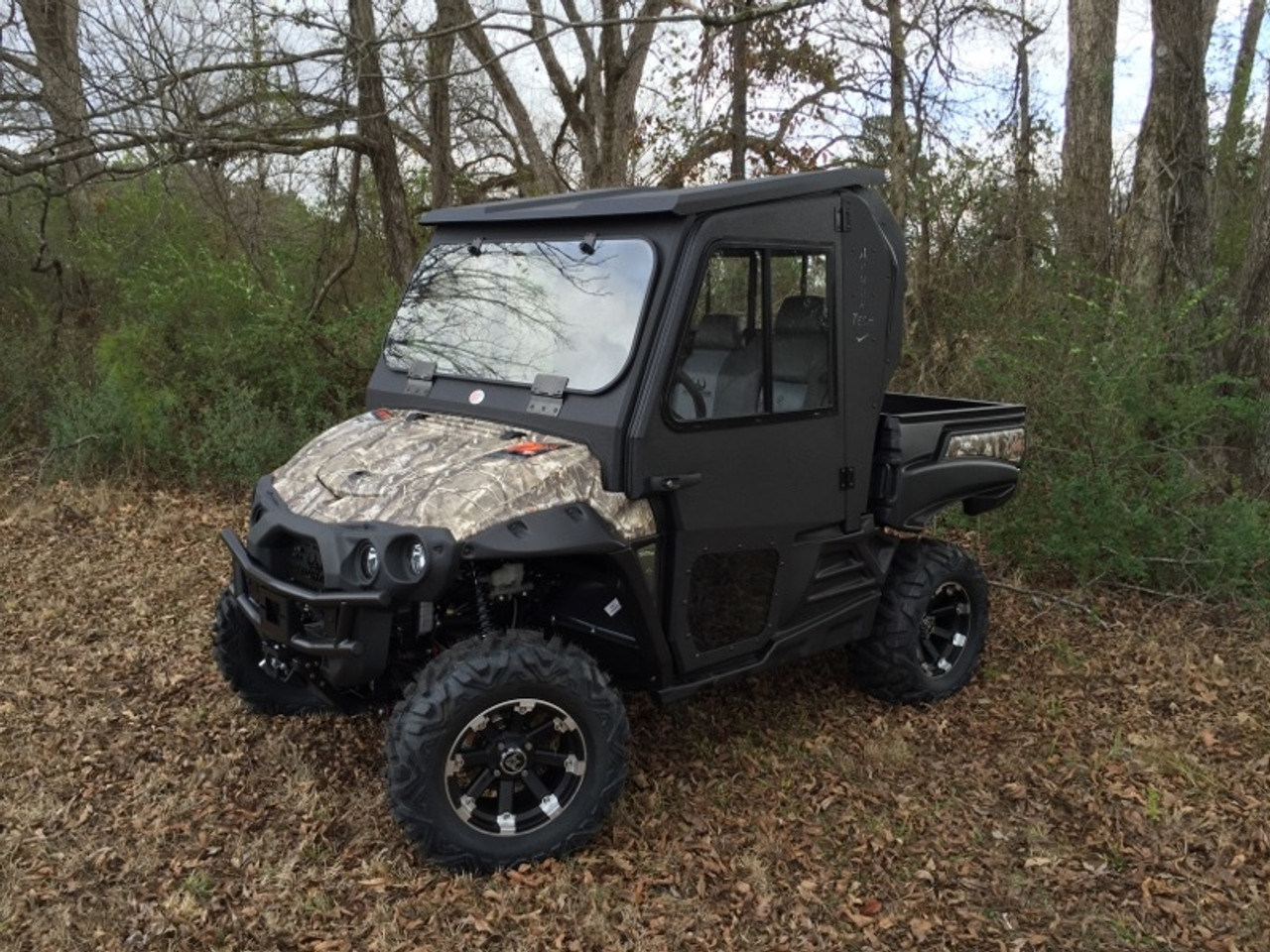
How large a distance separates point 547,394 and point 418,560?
79cm

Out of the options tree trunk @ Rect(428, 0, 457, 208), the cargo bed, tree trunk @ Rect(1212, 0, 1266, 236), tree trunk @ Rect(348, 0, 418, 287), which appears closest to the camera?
the cargo bed

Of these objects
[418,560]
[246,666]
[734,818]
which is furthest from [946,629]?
[246,666]

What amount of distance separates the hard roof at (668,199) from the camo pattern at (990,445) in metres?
1.16

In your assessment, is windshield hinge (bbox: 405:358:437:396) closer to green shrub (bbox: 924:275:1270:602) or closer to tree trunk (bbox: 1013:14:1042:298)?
green shrub (bbox: 924:275:1270:602)

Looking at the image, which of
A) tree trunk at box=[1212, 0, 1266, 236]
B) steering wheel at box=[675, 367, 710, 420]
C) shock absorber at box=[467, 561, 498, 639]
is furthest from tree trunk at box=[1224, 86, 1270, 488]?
shock absorber at box=[467, 561, 498, 639]

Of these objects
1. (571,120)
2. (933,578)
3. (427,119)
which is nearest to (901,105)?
(571,120)

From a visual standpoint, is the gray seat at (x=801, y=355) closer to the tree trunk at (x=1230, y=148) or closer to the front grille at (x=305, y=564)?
the front grille at (x=305, y=564)

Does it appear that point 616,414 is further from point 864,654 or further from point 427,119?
point 427,119

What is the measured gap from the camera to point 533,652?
3199mm

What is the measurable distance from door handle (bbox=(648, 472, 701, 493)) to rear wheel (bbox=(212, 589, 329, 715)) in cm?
166

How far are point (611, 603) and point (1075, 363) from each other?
364 cm

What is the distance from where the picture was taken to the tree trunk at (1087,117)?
8453 mm

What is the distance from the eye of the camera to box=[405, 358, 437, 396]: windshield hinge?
401 centimetres

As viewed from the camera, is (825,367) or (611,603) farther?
(825,367)
